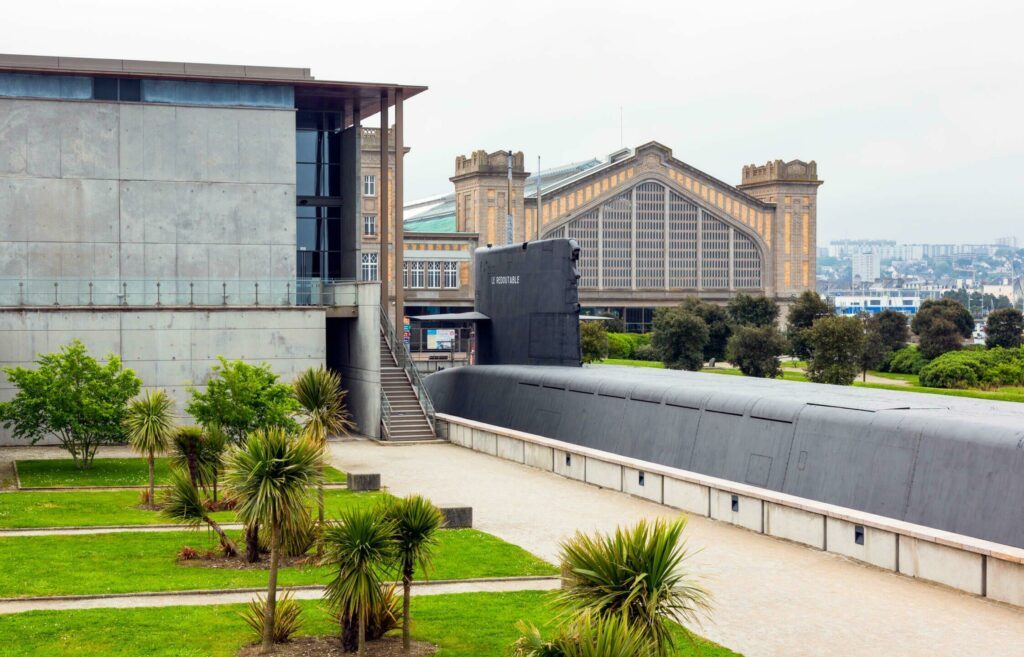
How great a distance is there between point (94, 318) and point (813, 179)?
7935cm

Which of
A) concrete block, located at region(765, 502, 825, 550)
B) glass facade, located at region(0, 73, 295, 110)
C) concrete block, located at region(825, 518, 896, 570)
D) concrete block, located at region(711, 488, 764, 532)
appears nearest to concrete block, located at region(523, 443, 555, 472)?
concrete block, located at region(711, 488, 764, 532)

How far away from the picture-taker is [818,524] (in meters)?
18.0

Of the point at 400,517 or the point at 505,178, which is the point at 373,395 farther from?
the point at 505,178

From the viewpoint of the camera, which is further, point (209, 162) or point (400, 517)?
point (209, 162)

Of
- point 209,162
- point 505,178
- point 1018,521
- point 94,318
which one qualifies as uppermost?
point 505,178

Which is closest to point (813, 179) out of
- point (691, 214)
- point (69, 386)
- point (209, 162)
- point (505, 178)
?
point (691, 214)

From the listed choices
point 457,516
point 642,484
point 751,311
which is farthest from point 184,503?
point 751,311

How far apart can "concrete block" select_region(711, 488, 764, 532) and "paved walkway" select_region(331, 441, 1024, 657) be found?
0.23 m

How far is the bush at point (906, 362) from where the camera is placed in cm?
6575

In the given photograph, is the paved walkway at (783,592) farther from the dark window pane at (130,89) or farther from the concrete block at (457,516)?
the dark window pane at (130,89)

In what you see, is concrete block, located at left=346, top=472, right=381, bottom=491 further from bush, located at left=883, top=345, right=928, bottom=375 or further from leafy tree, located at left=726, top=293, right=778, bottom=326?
leafy tree, located at left=726, top=293, right=778, bottom=326

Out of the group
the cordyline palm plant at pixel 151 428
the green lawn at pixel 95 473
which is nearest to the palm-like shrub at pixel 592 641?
the cordyline palm plant at pixel 151 428

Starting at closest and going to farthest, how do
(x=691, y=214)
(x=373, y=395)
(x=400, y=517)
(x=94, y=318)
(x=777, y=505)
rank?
(x=400, y=517) < (x=777, y=505) < (x=94, y=318) < (x=373, y=395) < (x=691, y=214)

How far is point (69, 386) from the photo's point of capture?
26.9 m
